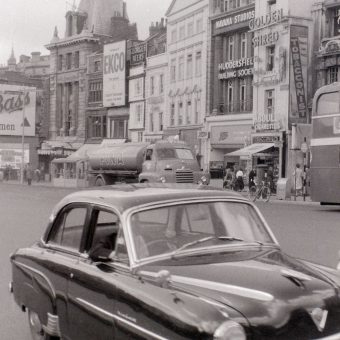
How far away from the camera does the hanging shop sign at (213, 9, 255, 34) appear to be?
144 feet

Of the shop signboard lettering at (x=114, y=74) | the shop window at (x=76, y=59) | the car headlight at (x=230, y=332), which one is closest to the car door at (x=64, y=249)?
the car headlight at (x=230, y=332)

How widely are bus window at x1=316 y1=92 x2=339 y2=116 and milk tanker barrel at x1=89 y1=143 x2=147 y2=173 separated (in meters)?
13.7

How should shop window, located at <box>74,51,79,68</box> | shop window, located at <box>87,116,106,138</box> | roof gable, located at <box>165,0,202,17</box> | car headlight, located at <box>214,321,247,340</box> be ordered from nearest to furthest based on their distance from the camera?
car headlight, located at <box>214,321,247,340</box> < roof gable, located at <box>165,0,202,17</box> < shop window, located at <box>87,116,106,138</box> < shop window, located at <box>74,51,79,68</box>

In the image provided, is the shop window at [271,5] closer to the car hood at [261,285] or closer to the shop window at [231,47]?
the shop window at [231,47]

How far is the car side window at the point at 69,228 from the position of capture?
5316mm

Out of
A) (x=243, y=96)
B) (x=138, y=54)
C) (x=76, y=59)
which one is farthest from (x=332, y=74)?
(x=76, y=59)

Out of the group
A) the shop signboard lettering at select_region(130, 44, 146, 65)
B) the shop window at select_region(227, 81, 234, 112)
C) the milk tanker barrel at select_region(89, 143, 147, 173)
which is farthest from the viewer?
the shop signboard lettering at select_region(130, 44, 146, 65)

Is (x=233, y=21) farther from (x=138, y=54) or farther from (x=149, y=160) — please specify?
(x=149, y=160)

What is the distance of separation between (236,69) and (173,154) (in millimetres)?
17020

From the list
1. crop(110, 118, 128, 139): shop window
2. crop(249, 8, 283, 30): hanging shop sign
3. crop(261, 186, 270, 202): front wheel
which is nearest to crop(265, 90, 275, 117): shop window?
crop(249, 8, 283, 30): hanging shop sign

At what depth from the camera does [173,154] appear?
30438 mm

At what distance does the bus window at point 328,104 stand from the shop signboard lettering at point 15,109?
215 ft

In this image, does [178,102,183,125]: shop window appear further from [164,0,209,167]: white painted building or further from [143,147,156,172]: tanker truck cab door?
[143,147,156,172]: tanker truck cab door

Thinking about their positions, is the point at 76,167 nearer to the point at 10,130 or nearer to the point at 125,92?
the point at 125,92
